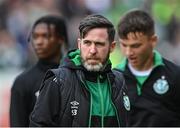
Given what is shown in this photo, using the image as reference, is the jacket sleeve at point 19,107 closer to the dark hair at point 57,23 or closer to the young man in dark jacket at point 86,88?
the dark hair at point 57,23

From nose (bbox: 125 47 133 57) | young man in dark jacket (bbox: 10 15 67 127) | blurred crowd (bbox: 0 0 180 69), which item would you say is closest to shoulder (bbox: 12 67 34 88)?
young man in dark jacket (bbox: 10 15 67 127)

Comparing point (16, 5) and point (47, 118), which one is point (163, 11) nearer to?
Answer: point (16, 5)

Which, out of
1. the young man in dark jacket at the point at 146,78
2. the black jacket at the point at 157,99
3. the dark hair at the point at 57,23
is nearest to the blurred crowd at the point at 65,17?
the dark hair at the point at 57,23

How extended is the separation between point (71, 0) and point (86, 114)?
10.6 metres

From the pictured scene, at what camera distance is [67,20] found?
14844 mm

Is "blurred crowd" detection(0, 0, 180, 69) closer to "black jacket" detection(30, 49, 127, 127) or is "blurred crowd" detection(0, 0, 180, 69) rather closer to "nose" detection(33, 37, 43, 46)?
"nose" detection(33, 37, 43, 46)

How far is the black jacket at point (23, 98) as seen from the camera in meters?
6.48

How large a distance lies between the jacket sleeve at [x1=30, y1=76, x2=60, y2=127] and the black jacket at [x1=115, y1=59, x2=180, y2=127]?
1.97 meters

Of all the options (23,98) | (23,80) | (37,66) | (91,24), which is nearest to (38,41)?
(37,66)

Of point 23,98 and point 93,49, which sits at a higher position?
point 93,49

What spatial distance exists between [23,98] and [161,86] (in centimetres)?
132

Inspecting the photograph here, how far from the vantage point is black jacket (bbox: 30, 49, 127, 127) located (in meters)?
4.68

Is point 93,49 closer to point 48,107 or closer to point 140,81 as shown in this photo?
point 48,107

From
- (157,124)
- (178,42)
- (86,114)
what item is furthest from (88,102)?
(178,42)
